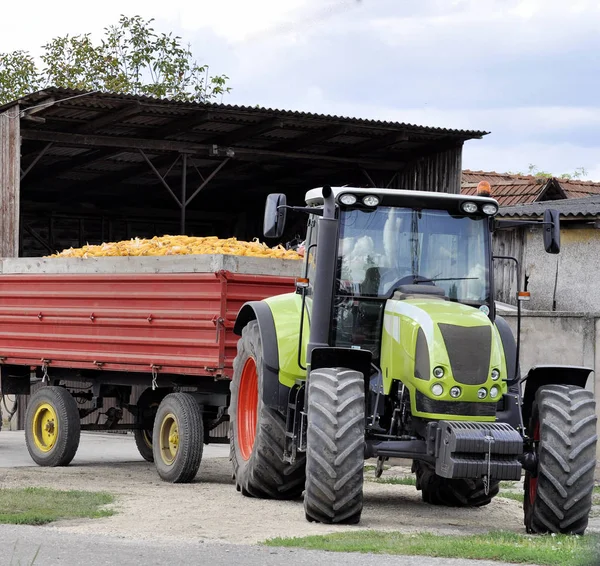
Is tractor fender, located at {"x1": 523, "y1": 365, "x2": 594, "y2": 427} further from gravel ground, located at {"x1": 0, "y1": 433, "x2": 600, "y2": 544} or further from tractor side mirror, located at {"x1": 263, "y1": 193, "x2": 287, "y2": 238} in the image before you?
tractor side mirror, located at {"x1": 263, "y1": 193, "x2": 287, "y2": 238}

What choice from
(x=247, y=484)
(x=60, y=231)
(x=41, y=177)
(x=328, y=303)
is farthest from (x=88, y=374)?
(x=60, y=231)

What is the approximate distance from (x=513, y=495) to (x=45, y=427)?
5428mm

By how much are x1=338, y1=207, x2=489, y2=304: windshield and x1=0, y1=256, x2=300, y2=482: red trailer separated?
7.77ft

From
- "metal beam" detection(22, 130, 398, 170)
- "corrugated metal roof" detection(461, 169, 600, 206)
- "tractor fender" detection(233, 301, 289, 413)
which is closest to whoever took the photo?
"tractor fender" detection(233, 301, 289, 413)

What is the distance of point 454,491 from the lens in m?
10.1

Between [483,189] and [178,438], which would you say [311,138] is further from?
[483,189]

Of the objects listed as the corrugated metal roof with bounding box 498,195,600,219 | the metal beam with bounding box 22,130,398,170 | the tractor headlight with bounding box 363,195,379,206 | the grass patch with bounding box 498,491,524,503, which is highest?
the metal beam with bounding box 22,130,398,170

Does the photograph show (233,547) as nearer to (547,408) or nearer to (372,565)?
(372,565)

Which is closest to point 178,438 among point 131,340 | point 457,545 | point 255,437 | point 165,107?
point 131,340

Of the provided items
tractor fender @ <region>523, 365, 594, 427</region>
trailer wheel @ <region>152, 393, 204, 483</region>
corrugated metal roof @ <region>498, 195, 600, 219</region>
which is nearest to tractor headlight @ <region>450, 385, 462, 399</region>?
tractor fender @ <region>523, 365, 594, 427</region>

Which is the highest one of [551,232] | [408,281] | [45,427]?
[551,232]

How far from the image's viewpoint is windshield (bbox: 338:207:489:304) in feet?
29.6

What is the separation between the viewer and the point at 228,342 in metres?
11.1

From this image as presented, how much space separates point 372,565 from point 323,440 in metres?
1.80
